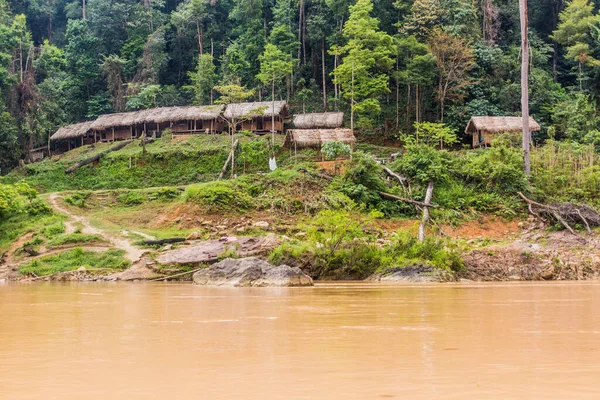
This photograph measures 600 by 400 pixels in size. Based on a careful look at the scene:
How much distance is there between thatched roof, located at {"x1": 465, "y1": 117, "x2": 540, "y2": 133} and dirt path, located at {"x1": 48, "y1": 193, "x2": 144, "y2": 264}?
24186 mm

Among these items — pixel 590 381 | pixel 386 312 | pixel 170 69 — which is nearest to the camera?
pixel 590 381

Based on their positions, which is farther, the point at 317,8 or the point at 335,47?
the point at 317,8

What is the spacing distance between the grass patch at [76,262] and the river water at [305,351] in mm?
13525

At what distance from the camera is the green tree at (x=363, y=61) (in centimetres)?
4556

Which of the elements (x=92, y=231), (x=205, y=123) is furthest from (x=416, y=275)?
(x=205, y=123)

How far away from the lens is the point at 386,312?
1053cm

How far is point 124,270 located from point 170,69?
143 feet

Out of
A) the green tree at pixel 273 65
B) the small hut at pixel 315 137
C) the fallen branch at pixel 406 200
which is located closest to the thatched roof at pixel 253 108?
the green tree at pixel 273 65

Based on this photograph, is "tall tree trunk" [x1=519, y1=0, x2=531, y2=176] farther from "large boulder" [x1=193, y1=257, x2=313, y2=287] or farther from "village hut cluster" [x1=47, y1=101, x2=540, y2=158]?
"large boulder" [x1=193, y1=257, x2=313, y2=287]

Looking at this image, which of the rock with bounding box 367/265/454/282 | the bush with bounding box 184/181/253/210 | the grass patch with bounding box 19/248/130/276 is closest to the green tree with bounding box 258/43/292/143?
the bush with bounding box 184/181/253/210

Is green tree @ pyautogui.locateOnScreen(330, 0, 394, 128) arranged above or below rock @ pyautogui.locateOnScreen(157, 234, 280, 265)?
above

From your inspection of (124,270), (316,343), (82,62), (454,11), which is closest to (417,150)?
(124,270)

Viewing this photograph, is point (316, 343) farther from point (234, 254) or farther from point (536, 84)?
point (536, 84)

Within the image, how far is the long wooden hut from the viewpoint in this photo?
164 ft
